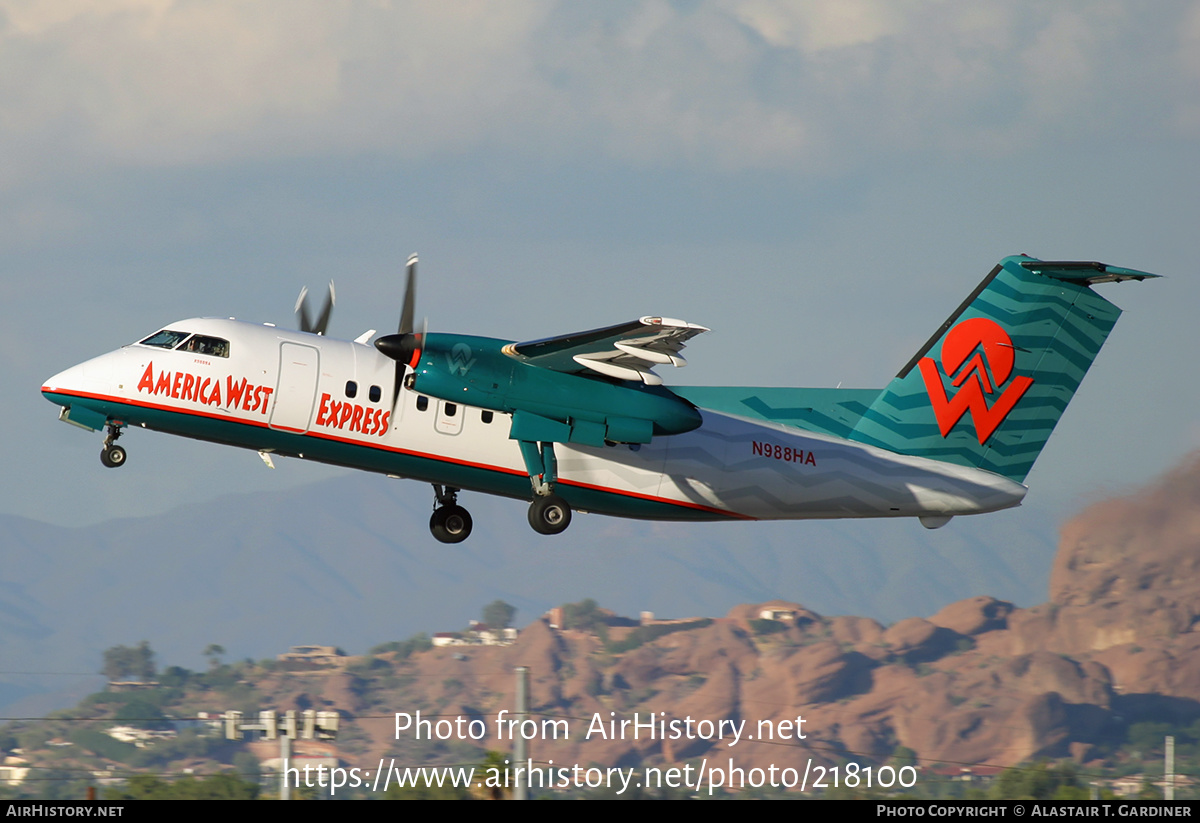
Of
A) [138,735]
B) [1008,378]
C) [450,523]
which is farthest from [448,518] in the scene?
[138,735]

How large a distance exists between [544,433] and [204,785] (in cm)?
2443

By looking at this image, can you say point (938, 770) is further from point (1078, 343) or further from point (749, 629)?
point (1078, 343)

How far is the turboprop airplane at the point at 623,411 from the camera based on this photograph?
62.8 feet

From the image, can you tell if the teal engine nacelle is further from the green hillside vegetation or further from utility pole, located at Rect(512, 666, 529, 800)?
the green hillside vegetation

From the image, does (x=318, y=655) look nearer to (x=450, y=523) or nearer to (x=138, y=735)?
(x=138, y=735)

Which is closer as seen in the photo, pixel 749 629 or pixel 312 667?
pixel 749 629

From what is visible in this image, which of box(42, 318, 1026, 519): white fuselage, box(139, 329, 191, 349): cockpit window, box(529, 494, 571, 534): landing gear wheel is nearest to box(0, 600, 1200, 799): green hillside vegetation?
box(42, 318, 1026, 519): white fuselage

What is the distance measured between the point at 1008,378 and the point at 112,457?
13640 millimetres

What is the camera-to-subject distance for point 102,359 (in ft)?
63.4

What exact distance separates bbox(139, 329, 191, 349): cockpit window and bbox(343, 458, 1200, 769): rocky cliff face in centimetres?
5891

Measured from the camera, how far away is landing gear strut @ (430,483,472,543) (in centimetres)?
2186

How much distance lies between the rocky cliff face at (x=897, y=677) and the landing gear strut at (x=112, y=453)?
58927 mm

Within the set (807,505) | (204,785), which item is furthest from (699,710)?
(807,505)

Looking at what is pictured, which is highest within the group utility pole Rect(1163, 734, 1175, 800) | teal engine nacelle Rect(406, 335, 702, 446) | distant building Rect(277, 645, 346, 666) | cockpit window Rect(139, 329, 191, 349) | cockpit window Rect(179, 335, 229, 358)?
distant building Rect(277, 645, 346, 666)
